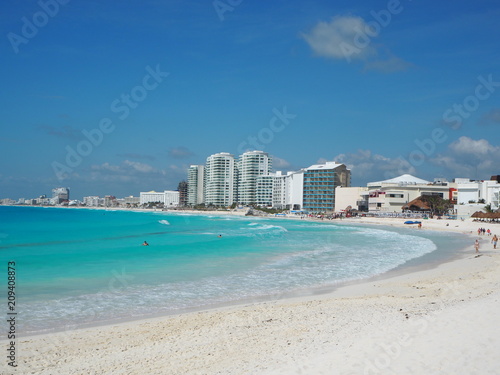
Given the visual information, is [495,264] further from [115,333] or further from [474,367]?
[115,333]

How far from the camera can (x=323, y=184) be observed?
423 feet

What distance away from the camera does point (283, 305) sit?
42.2ft

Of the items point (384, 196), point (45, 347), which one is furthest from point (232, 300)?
point (384, 196)

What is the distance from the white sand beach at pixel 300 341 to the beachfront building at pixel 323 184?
378ft

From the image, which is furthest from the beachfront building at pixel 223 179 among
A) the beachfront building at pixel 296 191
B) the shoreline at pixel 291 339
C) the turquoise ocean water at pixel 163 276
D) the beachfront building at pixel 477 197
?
the shoreline at pixel 291 339

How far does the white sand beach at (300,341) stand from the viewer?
23.7 feet

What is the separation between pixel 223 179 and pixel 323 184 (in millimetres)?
62185

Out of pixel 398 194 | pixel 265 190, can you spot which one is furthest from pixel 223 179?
pixel 398 194

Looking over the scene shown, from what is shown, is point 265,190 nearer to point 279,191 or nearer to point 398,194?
point 279,191

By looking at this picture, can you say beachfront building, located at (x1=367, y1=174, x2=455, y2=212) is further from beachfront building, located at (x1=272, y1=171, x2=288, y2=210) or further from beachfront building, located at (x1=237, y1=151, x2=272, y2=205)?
beachfront building, located at (x1=237, y1=151, x2=272, y2=205)

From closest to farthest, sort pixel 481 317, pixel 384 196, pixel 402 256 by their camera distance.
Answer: pixel 481 317, pixel 402 256, pixel 384 196

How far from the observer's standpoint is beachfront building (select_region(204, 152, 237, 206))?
592 ft

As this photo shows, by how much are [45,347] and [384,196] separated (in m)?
97.9

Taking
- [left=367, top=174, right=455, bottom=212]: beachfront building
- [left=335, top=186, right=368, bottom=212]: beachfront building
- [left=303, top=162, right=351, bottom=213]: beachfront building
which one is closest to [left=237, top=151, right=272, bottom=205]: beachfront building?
[left=303, top=162, right=351, bottom=213]: beachfront building
